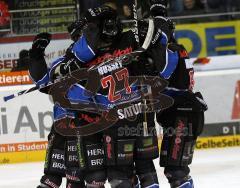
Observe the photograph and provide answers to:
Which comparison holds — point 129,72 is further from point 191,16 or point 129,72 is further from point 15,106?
point 191,16

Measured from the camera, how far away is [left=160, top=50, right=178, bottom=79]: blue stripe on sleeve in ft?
16.3

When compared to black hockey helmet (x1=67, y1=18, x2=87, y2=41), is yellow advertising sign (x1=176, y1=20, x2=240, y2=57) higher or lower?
lower

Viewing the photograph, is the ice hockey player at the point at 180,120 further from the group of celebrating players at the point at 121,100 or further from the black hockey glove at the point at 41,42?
the black hockey glove at the point at 41,42

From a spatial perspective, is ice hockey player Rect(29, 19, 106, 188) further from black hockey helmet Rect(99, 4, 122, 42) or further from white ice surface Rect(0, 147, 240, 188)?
white ice surface Rect(0, 147, 240, 188)

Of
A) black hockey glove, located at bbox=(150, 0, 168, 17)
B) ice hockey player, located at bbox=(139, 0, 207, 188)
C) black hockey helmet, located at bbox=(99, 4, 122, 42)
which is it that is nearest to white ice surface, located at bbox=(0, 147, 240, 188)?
ice hockey player, located at bbox=(139, 0, 207, 188)

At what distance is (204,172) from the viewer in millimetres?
7371

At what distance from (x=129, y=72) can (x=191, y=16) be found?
4675mm

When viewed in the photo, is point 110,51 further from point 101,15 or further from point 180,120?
point 180,120

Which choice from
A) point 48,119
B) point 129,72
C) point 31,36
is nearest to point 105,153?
point 129,72

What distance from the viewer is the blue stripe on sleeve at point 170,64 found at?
16.3 ft

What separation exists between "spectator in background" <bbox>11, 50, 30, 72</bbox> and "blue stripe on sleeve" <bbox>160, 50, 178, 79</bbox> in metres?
4.14

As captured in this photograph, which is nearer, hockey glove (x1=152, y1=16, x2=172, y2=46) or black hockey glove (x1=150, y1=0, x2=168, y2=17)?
hockey glove (x1=152, y1=16, x2=172, y2=46)

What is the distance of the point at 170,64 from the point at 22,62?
14.3 feet

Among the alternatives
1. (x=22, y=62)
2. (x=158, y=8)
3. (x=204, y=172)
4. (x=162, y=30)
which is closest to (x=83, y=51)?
(x=162, y=30)
